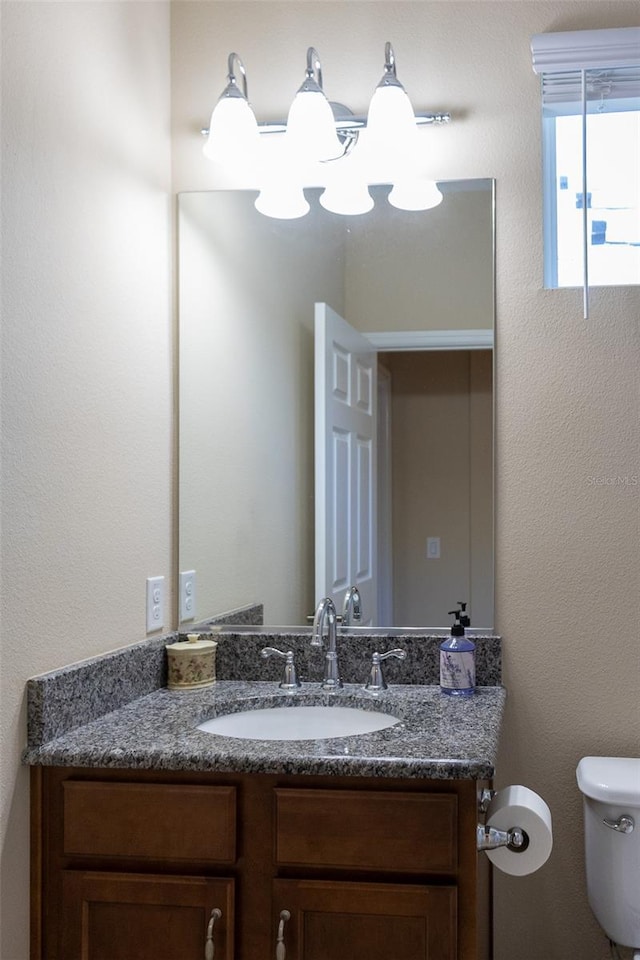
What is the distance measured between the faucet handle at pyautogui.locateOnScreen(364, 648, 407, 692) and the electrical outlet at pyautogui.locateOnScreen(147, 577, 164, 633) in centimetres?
48

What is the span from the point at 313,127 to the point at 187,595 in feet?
3.52

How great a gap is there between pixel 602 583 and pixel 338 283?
89 centimetres

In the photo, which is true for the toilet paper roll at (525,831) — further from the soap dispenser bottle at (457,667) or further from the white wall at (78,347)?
the white wall at (78,347)

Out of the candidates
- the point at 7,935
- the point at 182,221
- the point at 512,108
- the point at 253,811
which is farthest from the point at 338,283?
the point at 7,935

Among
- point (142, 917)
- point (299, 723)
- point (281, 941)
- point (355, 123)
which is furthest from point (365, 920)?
point (355, 123)

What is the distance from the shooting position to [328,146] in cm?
194

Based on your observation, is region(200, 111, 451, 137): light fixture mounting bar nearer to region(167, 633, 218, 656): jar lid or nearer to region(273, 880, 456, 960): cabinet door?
region(167, 633, 218, 656): jar lid

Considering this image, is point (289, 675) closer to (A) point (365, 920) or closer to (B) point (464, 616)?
(B) point (464, 616)

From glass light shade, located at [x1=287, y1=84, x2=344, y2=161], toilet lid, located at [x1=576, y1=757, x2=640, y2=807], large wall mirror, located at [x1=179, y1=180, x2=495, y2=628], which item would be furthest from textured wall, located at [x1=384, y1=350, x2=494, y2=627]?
glass light shade, located at [x1=287, y1=84, x2=344, y2=161]

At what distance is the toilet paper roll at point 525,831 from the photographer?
1470 millimetres

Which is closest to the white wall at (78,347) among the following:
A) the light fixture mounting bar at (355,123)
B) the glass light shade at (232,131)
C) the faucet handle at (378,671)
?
the glass light shade at (232,131)

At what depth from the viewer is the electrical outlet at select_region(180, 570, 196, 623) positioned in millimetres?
2074

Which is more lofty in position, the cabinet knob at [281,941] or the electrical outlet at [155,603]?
the electrical outlet at [155,603]

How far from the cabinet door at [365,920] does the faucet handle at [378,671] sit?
53cm
